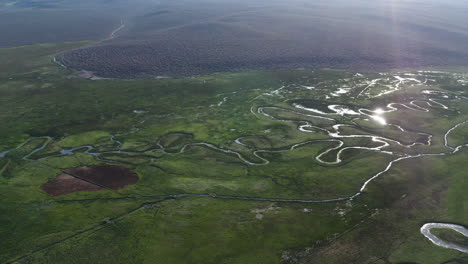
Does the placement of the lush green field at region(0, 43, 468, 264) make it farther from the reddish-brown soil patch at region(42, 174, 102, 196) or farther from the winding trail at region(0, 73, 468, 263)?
the reddish-brown soil patch at region(42, 174, 102, 196)

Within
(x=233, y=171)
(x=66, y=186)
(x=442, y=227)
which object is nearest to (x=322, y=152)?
(x=233, y=171)

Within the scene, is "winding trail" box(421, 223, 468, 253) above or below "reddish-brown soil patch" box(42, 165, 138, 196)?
below

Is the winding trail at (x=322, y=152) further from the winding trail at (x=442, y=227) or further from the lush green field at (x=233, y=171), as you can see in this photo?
the lush green field at (x=233, y=171)

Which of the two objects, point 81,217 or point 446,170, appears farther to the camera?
point 446,170

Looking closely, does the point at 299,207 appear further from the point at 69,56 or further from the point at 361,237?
the point at 69,56

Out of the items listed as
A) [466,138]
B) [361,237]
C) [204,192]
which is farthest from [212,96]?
[361,237]

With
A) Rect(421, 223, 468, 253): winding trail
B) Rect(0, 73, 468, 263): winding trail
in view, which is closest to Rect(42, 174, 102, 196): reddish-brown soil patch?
Rect(0, 73, 468, 263): winding trail

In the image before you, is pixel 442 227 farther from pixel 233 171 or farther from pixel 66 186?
pixel 66 186

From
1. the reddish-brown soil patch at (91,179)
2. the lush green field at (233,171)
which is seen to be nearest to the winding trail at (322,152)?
the lush green field at (233,171)
